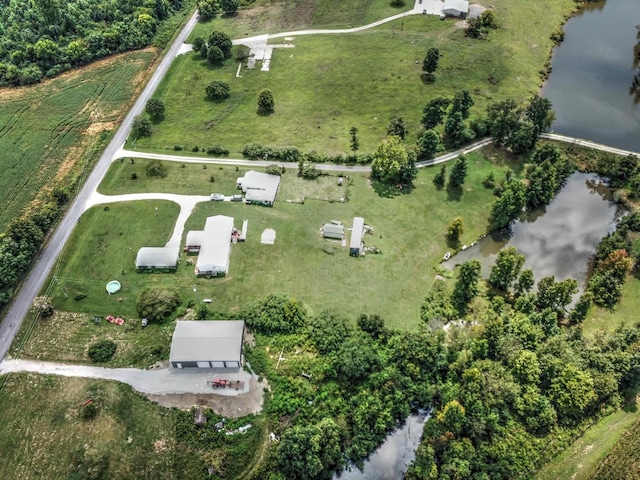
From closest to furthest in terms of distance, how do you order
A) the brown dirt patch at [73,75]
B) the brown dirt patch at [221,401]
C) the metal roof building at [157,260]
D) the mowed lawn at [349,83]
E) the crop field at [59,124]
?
the brown dirt patch at [221,401]
the metal roof building at [157,260]
the crop field at [59,124]
the mowed lawn at [349,83]
the brown dirt patch at [73,75]

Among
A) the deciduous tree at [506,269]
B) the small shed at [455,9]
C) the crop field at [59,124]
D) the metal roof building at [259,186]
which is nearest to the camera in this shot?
the deciduous tree at [506,269]

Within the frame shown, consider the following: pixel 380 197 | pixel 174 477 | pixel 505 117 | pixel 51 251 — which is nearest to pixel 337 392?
pixel 174 477

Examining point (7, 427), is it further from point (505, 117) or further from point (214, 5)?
point (214, 5)

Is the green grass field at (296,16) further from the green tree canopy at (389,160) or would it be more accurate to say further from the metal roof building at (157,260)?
the metal roof building at (157,260)

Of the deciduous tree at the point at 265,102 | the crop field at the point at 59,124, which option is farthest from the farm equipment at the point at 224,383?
the deciduous tree at the point at 265,102

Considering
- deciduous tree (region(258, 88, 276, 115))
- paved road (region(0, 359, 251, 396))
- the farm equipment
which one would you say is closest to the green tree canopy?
deciduous tree (region(258, 88, 276, 115))

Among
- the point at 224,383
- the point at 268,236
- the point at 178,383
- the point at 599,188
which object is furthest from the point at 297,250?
the point at 599,188

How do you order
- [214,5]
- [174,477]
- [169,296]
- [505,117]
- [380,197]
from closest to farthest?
[174,477] → [169,296] → [380,197] → [505,117] → [214,5]
